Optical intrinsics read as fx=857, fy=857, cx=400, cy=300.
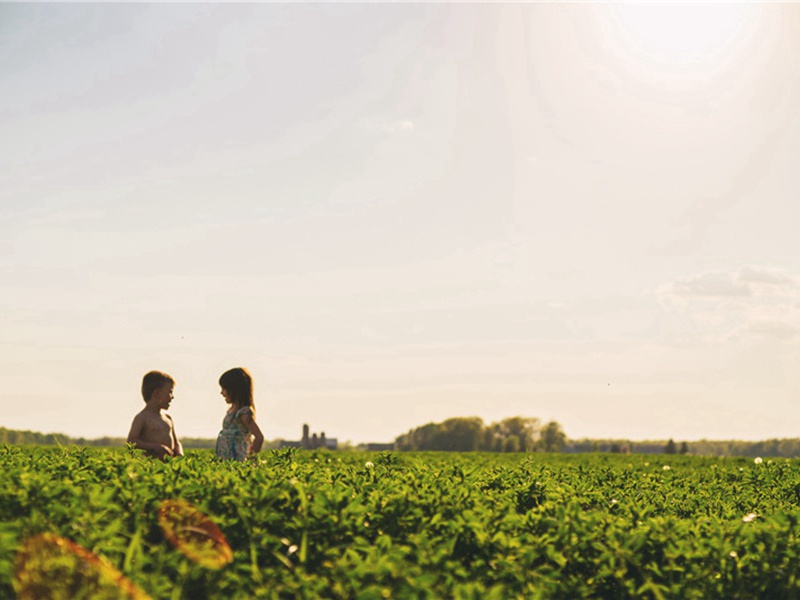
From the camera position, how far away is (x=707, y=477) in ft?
52.2

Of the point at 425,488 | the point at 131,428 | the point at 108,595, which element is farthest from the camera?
the point at 131,428

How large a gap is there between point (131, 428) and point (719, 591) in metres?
7.52

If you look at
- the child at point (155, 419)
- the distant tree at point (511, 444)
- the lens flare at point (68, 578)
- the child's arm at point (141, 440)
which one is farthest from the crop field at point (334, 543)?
the distant tree at point (511, 444)

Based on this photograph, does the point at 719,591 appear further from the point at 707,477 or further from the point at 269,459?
the point at 707,477

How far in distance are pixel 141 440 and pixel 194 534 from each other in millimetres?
5857

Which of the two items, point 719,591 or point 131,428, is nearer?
point 719,591

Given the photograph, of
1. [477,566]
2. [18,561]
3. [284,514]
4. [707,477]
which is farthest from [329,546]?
[707,477]

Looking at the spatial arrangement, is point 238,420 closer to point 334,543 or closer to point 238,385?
point 238,385

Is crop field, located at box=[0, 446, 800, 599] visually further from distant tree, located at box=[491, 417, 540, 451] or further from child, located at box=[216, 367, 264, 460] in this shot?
distant tree, located at box=[491, 417, 540, 451]

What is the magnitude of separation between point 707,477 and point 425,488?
10.9 metres

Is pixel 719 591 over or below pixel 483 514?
below

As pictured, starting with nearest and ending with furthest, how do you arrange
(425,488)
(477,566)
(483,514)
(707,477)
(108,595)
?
(108,595)
(477,566)
(483,514)
(425,488)
(707,477)

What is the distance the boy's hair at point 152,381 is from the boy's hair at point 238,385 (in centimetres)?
75

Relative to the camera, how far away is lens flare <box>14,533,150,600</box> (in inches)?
167
